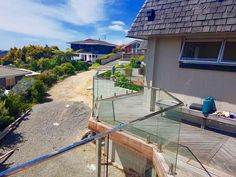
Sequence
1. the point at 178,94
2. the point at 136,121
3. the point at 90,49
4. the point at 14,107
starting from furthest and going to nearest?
the point at 90,49, the point at 14,107, the point at 178,94, the point at 136,121

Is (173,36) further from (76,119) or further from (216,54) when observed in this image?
(76,119)

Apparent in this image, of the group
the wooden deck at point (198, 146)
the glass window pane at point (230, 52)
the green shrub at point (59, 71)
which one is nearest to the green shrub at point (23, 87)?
the green shrub at point (59, 71)

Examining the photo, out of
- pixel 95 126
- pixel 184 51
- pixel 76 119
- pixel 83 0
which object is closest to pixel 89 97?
pixel 76 119

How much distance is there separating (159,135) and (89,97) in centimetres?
1450

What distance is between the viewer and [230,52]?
5188 mm

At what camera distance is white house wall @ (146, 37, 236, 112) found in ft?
17.3

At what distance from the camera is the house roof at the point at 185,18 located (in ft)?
16.0

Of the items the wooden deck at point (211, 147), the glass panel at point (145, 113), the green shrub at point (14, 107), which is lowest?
the green shrub at point (14, 107)

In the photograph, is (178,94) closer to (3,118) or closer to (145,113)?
(145,113)

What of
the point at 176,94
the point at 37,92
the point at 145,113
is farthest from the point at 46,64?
the point at 176,94

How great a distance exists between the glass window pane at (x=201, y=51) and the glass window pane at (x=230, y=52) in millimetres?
219

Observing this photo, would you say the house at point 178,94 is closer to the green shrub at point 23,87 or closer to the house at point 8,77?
the green shrub at point 23,87

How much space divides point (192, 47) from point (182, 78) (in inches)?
42.7

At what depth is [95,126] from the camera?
6039mm
